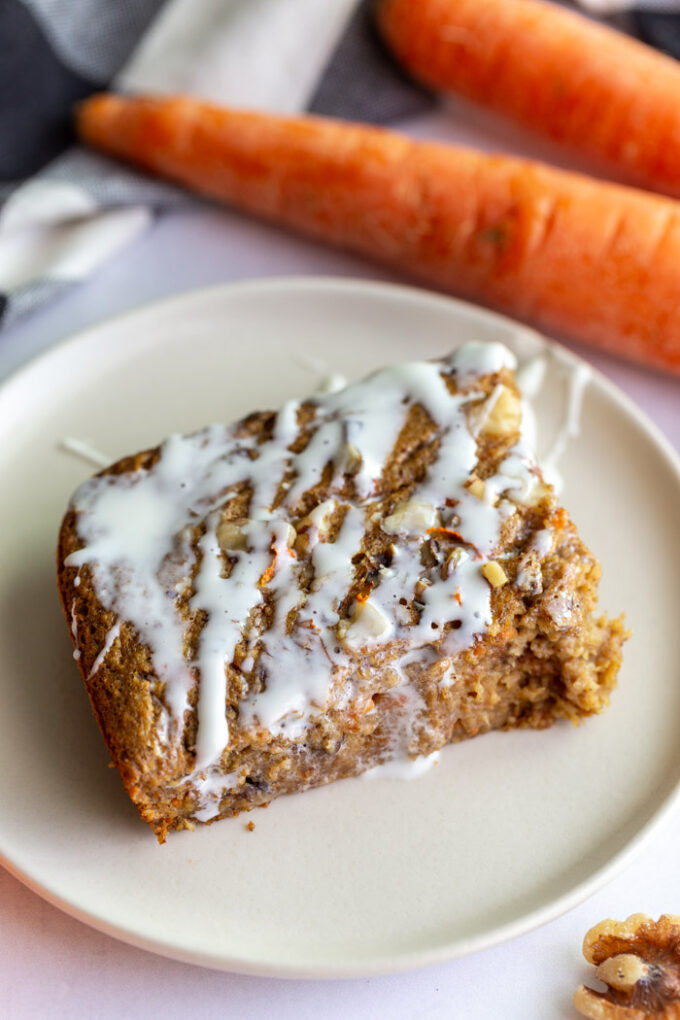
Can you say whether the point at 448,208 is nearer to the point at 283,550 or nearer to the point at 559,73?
the point at 559,73

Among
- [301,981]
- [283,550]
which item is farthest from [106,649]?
[301,981]

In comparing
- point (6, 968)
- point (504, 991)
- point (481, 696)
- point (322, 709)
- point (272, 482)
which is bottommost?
point (504, 991)

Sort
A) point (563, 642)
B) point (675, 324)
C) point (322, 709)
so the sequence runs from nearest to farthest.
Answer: point (322, 709) < point (563, 642) < point (675, 324)

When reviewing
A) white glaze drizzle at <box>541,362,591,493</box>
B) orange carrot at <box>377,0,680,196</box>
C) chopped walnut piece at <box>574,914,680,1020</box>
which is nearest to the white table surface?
chopped walnut piece at <box>574,914,680,1020</box>

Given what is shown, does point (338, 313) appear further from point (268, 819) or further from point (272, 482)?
point (268, 819)

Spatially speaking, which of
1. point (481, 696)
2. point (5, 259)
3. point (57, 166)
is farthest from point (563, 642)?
point (57, 166)

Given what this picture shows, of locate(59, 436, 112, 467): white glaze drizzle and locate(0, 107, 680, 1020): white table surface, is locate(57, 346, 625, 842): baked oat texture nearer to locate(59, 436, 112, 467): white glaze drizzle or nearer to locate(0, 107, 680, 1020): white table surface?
locate(0, 107, 680, 1020): white table surface

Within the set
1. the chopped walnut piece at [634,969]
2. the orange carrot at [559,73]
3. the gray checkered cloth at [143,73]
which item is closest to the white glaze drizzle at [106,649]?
the chopped walnut piece at [634,969]
